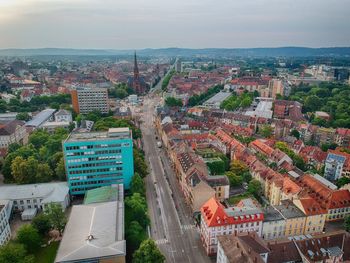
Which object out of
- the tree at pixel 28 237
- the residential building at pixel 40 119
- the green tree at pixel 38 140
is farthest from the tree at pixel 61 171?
the residential building at pixel 40 119

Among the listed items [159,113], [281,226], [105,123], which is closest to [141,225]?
[281,226]

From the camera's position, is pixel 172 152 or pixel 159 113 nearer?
pixel 172 152

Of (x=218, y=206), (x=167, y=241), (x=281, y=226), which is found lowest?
(x=167, y=241)

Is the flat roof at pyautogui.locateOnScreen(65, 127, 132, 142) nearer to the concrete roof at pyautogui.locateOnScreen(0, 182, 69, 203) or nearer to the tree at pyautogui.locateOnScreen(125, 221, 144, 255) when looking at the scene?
the concrete roof at pyautogui.locateOnScreen(0, 182, 69, 203)

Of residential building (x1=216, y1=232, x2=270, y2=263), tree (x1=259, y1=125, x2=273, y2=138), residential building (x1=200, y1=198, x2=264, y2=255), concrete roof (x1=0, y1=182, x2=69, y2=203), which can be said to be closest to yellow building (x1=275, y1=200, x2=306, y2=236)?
residential building (x1=200, y1=198, x2=264, y2=255)

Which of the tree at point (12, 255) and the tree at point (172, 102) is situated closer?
the tree at point (12, 255)

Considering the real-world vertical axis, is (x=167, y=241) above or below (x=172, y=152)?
below

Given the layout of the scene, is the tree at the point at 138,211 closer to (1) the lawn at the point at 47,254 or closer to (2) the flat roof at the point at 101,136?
(1) the lawn at the point at 47,254

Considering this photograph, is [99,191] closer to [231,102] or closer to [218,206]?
[218,206]
